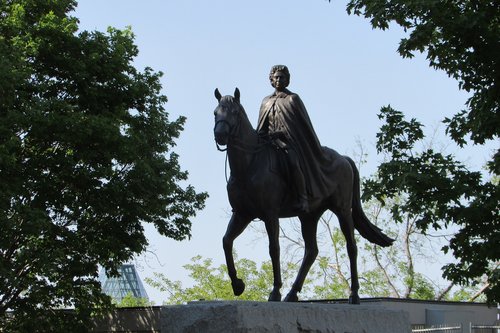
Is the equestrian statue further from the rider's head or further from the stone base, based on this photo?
the stone base

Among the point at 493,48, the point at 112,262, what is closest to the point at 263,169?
the point at 493,48

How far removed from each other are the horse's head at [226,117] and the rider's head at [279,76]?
32.6 inches

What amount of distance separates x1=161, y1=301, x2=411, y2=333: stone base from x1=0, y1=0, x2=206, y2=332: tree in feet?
46.2

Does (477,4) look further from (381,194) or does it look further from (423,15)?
(381,194)

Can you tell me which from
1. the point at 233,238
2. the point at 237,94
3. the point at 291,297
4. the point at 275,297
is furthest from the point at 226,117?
the point at 291,297

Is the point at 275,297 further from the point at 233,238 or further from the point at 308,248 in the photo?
the point at 308,248

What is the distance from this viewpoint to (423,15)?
1720 cm

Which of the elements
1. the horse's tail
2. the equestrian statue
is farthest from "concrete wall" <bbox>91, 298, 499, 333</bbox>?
the equestrian statue

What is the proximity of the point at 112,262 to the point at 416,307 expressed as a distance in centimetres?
860

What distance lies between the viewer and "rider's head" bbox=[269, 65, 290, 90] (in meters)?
10.2

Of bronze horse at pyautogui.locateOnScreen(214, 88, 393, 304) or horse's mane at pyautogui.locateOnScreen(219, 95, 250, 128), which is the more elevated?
horse's mane at pyautogui.locateOnScreen(219, 95, 250, 128)

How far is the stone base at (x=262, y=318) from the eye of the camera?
8.19 m

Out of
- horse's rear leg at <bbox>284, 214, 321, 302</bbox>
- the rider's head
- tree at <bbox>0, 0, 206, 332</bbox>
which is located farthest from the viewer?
tree at <bbox>0, 0, 206, 332</bbox>

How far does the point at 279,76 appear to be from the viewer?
33.3ft
